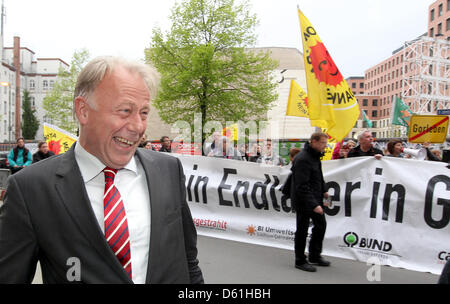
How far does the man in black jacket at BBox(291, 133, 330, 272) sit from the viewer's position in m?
5.58

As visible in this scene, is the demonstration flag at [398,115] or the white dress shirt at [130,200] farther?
the demonstration flag at [398,115]

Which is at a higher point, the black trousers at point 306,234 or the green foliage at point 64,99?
the green foliage at point 64,99

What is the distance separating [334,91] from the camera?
6.54m

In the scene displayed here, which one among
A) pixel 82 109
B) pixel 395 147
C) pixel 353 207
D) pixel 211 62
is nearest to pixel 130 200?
pixel 82 109

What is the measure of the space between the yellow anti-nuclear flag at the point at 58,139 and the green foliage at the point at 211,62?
12.2 meters

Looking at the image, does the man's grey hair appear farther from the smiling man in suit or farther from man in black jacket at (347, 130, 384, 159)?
man in black jacket at (347, 130, 384, 159)

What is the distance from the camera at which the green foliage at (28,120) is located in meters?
68.2

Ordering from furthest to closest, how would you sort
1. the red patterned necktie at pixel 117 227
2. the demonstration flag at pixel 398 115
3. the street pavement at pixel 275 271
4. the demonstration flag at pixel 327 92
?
the demonstration flag at pixel 398 115 → the demonstration flag at pixel 327 92 → the street pavement at pixel 275 271 → the red patterned necktie at pixel 117 227

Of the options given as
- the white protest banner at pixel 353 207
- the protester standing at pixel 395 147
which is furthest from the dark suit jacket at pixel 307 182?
the protester standing at pixel 395 147

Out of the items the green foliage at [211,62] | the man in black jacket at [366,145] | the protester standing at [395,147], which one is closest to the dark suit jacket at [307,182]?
the man in black jacket at [366,145]

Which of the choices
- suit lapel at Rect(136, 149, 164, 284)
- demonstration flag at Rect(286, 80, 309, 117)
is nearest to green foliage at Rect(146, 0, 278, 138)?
demonstration flag at Rect(286, 80, 309, 117)

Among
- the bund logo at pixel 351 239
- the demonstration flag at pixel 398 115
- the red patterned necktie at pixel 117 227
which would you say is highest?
the demonstration flag at pixel 398 115

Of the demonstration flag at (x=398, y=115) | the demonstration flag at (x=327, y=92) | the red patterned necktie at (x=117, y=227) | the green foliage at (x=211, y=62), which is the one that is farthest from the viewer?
the green foliage at (x=211, y=62)

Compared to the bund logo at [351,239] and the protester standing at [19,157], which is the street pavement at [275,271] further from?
the protester standing at [19,157]
